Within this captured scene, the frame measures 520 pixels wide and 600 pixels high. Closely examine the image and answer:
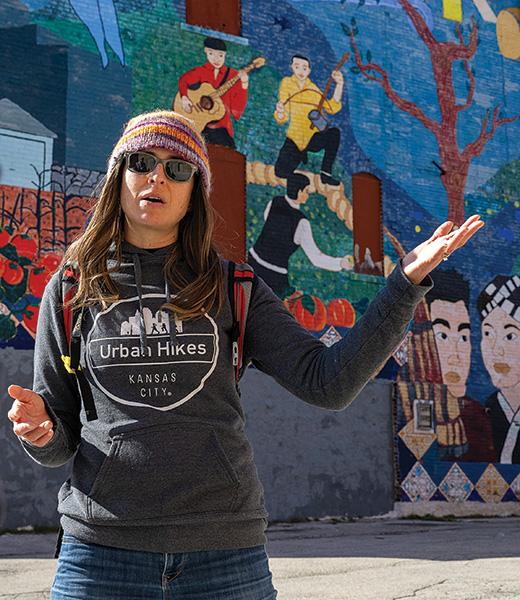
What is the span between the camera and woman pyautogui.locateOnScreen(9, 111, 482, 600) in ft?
6.35

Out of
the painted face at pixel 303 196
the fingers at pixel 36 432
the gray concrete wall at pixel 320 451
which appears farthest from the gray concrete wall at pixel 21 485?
the fingers at pixel 36 432

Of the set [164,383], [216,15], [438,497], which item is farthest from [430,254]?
[438,497]

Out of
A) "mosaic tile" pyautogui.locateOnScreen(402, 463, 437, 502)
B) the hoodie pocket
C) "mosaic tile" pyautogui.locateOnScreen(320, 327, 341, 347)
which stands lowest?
"mosaic tile" pyautogui.locateOnScreen(402, 463, 437, 502)

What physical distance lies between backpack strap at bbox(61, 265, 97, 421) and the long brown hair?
2 centimetres

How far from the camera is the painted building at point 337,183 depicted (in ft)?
42.7

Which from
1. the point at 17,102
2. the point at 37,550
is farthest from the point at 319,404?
the point at 17,102

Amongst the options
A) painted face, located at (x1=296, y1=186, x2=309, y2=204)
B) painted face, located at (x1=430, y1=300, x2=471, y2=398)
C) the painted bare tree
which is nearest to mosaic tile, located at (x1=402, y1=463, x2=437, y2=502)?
painted face, located at (x1=430, y1=300, x2=471, y2=398)

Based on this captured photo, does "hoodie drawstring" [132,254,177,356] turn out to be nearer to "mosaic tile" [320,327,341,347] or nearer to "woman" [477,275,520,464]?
"mosaic tile" [320,327,341,347]

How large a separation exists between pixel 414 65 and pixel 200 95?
494cm

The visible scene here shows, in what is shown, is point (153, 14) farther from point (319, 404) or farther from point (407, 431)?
point (319, 404)

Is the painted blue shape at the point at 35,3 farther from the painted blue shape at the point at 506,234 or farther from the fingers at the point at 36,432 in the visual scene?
the fingers at the point at 36,432

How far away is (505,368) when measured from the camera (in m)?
16.5

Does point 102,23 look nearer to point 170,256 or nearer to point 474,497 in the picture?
point 474,497

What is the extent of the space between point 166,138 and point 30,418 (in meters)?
0.86
